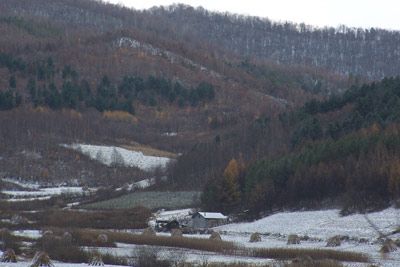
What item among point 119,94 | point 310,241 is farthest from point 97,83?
point 310,241

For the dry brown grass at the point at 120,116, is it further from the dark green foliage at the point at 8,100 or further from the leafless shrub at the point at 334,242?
the leafless shrub at the point at 334,242

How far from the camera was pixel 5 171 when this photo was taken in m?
108

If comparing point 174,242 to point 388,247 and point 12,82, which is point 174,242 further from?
point 12,82

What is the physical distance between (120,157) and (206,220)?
5245cm

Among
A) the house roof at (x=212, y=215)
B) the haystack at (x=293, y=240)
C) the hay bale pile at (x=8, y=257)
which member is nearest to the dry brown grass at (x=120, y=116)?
the house roof at (x=212, y=215)

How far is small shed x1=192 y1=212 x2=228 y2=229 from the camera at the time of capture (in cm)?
6725

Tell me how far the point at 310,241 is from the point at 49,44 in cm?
14201

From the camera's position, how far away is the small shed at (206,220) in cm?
6725

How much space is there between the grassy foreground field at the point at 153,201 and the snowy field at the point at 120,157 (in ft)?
81.7

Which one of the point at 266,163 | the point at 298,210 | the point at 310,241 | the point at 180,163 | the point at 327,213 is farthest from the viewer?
the point at 180,163

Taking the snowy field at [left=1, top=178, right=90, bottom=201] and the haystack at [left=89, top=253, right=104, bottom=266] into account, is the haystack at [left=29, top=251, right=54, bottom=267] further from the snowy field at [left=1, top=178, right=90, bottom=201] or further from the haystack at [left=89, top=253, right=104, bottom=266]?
the snowy field at [left=1, top=178, right=90, bottom=201]

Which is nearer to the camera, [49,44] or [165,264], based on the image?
[165,264]

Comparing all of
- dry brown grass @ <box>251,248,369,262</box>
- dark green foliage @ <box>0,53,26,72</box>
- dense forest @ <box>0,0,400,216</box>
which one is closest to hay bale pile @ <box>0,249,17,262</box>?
dry brown grass @ <box>251,248,369,262</box>

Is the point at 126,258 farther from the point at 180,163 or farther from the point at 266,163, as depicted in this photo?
the point at 180,163
